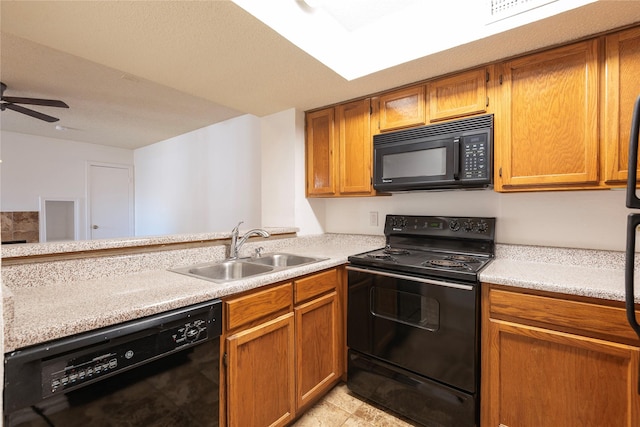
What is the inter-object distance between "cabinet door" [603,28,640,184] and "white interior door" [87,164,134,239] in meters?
6.16

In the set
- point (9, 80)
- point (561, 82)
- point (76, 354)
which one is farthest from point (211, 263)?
point (9, 80)

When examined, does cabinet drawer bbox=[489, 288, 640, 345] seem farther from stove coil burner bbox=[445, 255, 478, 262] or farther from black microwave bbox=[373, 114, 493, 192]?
black microwave bbox=[373, 114, 493, 192]

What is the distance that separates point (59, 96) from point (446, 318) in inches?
161

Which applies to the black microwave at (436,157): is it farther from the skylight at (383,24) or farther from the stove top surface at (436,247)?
the skylight at (383,24)

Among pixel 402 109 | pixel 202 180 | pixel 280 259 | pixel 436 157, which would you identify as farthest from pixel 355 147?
pixel 202 180

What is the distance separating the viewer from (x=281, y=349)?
151 centimetres

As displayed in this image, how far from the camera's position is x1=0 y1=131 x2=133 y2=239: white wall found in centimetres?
424

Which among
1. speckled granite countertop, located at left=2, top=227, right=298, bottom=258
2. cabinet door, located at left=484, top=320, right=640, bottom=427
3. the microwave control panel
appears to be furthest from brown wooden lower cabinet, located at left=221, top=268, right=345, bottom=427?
the microwave control panel

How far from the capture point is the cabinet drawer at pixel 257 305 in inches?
50.1

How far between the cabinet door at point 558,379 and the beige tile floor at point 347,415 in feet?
1.80

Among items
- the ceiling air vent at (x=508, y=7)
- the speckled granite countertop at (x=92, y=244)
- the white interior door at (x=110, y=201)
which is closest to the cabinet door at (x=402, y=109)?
the ceiling air vent at (x=508, y=7)

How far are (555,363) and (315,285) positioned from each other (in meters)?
1.18

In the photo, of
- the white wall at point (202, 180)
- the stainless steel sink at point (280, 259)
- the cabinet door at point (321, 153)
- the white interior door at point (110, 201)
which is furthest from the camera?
the white interior door at point (110, 201)

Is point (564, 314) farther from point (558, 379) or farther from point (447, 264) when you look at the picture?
point (447, 264)
